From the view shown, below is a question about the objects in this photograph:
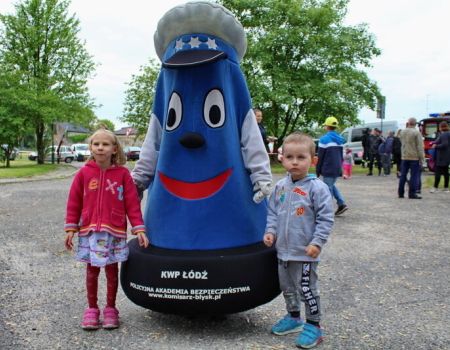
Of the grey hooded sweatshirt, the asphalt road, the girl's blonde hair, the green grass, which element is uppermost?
the girl's blonde hair

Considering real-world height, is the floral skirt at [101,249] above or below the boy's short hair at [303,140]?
below

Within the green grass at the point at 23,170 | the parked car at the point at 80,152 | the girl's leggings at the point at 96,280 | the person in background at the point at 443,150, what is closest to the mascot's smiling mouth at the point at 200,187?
the girl's leggings at the point at 96,280

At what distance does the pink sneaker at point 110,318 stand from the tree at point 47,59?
25.1 m

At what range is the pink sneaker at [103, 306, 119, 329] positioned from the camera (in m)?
3.51

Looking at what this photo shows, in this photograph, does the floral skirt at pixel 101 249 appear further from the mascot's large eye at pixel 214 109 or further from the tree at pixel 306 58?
the tree at pixel 306 58

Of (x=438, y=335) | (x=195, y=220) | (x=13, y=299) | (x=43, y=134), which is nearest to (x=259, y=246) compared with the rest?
(x=195, y=220)

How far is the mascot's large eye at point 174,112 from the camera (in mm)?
3498

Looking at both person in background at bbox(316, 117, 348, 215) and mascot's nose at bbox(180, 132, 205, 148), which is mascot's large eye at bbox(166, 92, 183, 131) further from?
person in background at bbox(316, 117, 348, 215)

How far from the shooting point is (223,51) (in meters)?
3.54

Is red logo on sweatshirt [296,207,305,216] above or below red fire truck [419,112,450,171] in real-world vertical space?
A: below

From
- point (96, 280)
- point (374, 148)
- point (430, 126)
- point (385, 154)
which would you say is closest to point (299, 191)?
point (96, 280)

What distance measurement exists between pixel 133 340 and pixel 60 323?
26.2 inches

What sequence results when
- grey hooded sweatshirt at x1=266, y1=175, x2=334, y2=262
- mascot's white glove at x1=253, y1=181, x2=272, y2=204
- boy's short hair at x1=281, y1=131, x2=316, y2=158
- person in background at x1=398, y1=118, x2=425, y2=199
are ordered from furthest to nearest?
person in background at x1=398, y1=118, x2=425, y2=199
mascot's white glove at x1=253, y1=181, x2=272, y2=204
boy's short hair at x1=281, y1=131, x2=316, y2=158
grey hooded sweatshirt at x1=266, y1=175, x2=334, y2=262

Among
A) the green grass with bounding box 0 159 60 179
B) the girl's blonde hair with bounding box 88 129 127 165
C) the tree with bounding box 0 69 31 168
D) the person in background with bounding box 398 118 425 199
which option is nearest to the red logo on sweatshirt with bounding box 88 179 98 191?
the girl's blonde hair with bounding box 88 129 127 165
